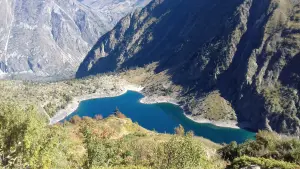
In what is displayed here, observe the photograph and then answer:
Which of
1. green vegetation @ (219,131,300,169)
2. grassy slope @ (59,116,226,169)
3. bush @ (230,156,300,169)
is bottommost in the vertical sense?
grassy slope @ (59,116,226,169)

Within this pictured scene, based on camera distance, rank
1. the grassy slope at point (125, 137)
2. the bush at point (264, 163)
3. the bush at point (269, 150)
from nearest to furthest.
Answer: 1. the bush at point (264, 163)
2. the bush at point (269, 150)
3. the grassy slope at point (125, 137)

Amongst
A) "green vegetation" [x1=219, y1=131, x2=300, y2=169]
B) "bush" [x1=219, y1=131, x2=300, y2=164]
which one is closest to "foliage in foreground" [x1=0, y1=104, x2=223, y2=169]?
"green vegetation" [x1=219, y1=131, x2=300, y2=169]

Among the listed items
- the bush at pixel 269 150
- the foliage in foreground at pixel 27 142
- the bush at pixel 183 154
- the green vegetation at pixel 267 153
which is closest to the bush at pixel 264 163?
the green vegetation at pixel 267 153

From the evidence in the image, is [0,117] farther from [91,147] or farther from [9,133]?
[91,147]

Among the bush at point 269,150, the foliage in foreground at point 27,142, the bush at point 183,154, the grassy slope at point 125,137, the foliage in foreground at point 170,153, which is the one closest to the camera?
the foliage in foreground at point 27,142

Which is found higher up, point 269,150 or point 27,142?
point 27,142

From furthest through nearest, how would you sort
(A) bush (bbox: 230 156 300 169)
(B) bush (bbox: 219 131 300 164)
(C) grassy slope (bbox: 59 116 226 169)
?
(C) grassy slope (bbox: 59 116 226 169), (B) bush (bbox: 219 131 300 164), (A) bush (bbox: 230 156 300 169)

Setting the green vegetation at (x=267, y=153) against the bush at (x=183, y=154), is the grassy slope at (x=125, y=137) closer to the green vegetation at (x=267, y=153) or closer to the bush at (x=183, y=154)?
the green vegetation at (x=267, y=153)

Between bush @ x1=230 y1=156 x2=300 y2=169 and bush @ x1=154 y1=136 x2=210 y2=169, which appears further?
bush @ x1=230 y1=156 x2=300 y2=169

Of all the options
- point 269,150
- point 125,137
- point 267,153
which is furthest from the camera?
point 125,137

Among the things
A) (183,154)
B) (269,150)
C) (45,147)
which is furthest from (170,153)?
(269,150)

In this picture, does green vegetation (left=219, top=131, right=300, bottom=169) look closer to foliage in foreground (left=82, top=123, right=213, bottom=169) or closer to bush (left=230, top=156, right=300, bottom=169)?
bush (left=230, top=156, right=300, bottom=169)

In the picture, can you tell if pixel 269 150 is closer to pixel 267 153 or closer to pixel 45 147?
pixel 267 153
